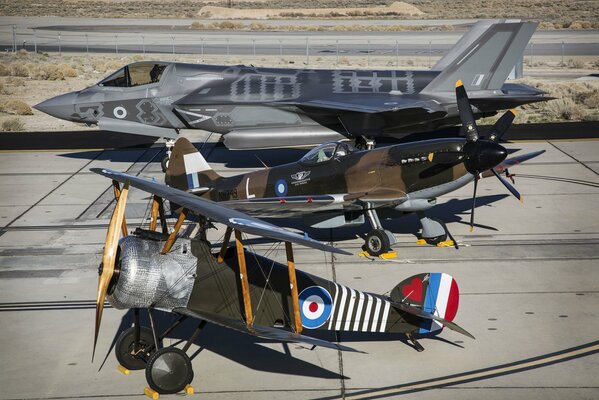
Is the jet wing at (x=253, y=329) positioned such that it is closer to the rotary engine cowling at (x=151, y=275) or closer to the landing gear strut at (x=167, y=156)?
the rotary engine cowling at (x=151, y=275)

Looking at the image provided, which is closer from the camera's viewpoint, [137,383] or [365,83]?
[137,383]

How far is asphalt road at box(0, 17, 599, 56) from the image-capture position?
7144 centimetres

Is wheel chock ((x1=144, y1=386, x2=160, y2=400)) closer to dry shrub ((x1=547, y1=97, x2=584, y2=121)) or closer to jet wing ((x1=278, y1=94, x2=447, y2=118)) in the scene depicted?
jet wing ((x1=278, y1=94, x2=447, y2=118))

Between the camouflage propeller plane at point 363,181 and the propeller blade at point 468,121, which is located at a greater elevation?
the propeller blade at point 468,121

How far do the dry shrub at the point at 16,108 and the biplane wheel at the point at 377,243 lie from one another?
87.4 feet

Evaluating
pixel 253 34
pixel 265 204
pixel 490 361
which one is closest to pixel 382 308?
pixel 490 361

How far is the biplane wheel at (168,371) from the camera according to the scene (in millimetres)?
12438

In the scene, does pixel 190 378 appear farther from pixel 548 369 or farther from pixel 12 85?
pixel 12 85

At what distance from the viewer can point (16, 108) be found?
41844 millimetres

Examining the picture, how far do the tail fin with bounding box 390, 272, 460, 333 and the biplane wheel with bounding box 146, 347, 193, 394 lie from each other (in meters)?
3.32

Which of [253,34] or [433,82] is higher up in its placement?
[433,82]

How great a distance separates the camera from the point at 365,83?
29562 millimetres

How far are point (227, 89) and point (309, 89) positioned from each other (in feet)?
8.63

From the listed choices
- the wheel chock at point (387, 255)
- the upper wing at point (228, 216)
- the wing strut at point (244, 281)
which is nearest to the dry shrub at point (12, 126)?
the wheel chock at point (387, 255)
